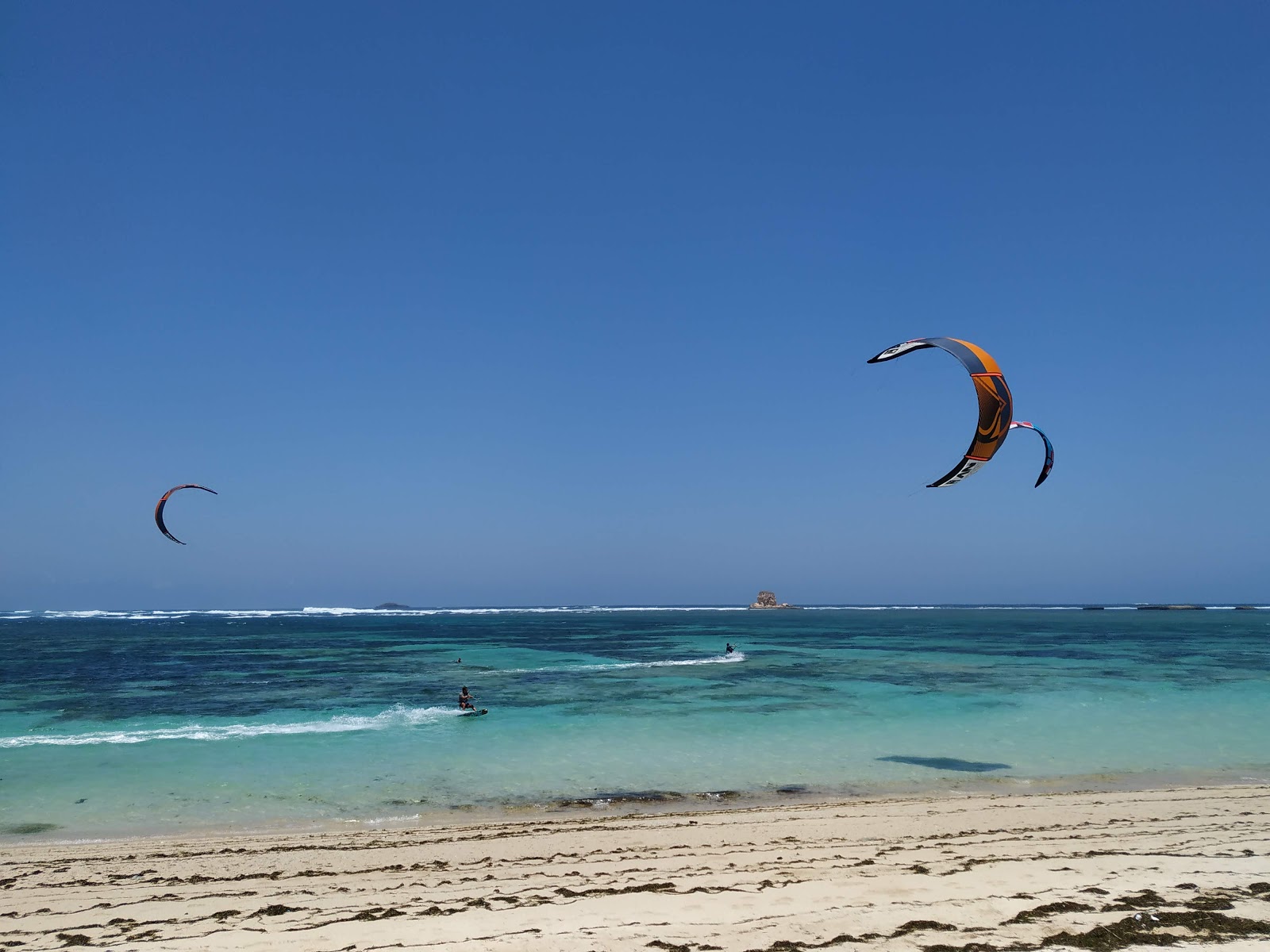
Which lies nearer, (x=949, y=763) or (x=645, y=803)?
(x=645, y=803)

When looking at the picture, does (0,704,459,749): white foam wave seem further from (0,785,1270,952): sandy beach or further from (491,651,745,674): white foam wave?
(491,651,745,674): white foam wave

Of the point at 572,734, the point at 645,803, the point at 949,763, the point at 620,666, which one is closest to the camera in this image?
the point at 645,803

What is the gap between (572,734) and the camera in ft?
58.4

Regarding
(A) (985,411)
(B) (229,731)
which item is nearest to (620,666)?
(B) (229,731)

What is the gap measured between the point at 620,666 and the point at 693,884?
99.4 feet

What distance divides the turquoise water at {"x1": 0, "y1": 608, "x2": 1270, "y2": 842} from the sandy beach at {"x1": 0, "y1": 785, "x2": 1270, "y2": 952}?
1918mm

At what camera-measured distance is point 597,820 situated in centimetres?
1075

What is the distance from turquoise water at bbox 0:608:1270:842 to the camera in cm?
1250

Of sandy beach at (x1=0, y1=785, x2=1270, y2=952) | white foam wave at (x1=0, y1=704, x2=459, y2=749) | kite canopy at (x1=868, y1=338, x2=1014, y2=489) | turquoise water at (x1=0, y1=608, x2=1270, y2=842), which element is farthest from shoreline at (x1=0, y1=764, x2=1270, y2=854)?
white foam wave at (x1=0, y1=704, x2=459, y2=749)

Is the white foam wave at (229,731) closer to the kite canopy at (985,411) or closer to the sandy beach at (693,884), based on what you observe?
the sandy beach at (693,884)

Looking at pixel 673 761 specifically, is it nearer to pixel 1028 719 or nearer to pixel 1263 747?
pixel 1028 719

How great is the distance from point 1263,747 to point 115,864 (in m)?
20.4

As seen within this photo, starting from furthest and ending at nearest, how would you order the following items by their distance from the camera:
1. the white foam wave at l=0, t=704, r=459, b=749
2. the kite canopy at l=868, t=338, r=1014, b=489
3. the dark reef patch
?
the white foam wave at l=0, t=704, r=459, b=749 → the dark reef patch → the kite canopy at l=868, t=338, r=1014, b=489

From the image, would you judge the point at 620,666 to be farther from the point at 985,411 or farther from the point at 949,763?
the point at 985,411
